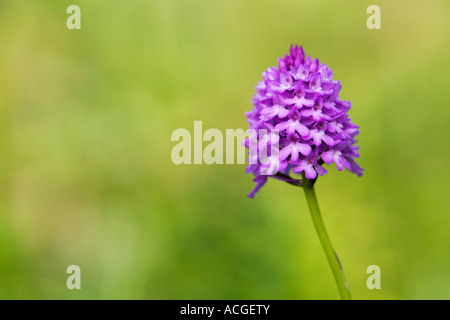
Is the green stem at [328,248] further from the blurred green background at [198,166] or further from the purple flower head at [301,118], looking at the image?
the blurred green background at [198,166]

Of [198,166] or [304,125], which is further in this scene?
[198,166]

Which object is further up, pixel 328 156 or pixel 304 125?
pixel 304 125

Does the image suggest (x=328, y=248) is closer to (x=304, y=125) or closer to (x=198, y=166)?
(x=304, y=125)

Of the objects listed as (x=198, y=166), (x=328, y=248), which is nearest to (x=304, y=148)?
(x=328, y=248)

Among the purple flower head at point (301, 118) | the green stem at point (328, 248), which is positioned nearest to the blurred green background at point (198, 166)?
the green stem at point (328, 248)

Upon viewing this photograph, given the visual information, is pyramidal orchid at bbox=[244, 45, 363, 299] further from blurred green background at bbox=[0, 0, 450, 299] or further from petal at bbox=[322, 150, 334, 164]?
blurred green background at bbox=[0, 0, 450, 299]

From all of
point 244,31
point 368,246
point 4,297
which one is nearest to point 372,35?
point 244,31
